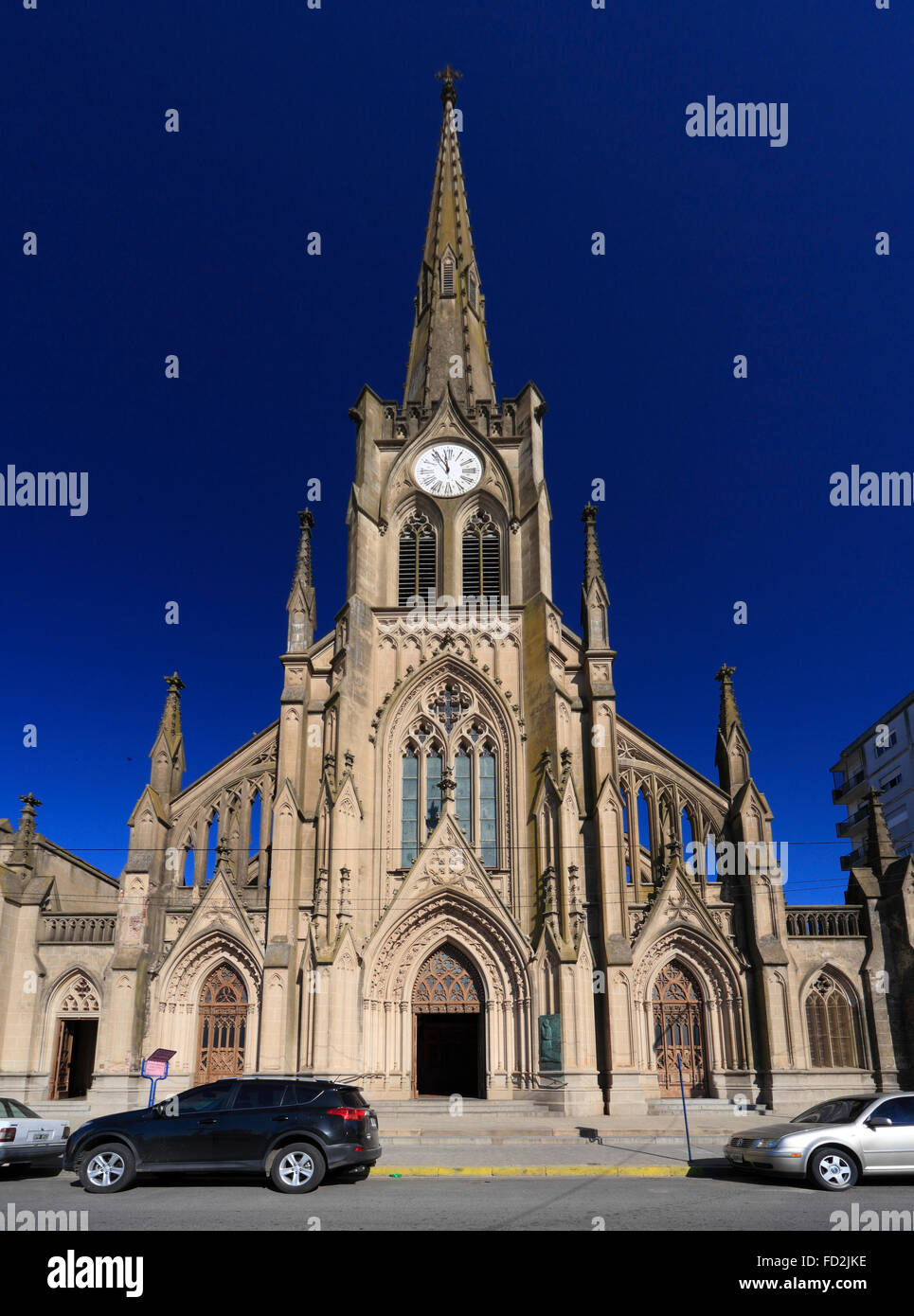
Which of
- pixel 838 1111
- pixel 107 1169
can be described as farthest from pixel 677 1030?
pixel 107 1169

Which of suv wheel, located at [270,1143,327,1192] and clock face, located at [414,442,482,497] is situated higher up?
clock face, located at [414,442,482,497]

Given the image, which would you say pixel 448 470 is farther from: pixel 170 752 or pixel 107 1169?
pixel 107 1169

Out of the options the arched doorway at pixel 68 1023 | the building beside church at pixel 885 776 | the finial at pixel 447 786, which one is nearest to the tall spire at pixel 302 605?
the finial at pixel 447 786

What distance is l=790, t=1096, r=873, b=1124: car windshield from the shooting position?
43.9 feet

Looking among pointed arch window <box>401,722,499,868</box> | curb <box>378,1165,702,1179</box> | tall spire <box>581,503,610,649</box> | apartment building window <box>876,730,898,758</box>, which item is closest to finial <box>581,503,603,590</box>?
tall spire <box>581,503,610,649</box>

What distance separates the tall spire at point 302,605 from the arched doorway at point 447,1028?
11.1m

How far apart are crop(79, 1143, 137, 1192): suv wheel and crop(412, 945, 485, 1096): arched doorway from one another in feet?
50.6

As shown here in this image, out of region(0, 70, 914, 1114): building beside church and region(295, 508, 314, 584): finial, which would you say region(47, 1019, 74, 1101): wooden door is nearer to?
region(0, 70, 914, 1114): building beside church

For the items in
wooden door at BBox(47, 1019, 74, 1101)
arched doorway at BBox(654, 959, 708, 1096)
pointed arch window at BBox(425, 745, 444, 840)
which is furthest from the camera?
pointed arch window at BBox(425, 745, 444, 840)

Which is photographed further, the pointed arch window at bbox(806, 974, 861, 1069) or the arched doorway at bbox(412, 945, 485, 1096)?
the arched doorway at bbox(412, 945, 485, 1096)

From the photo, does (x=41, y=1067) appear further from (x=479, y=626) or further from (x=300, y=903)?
(x=479, y=626)

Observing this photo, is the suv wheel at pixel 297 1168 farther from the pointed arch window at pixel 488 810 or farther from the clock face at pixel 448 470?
the clock face at pixel 448 470
